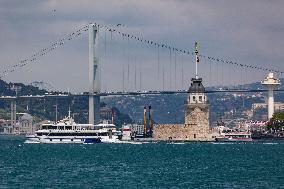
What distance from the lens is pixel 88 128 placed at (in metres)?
174

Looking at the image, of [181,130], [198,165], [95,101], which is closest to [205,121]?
[181,130]

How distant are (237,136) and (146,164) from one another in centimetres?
9565

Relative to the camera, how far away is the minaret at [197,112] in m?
185

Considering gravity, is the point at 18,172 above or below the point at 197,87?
below

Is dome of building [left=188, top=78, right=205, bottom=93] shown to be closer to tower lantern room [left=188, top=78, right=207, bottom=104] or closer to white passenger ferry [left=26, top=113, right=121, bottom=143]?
tower lantern room [left=188, top=78, right=207, bottom=104]

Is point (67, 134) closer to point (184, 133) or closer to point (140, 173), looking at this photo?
point (184, 133)

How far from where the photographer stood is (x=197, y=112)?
186 m

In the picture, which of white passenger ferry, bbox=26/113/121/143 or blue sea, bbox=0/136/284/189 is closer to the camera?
blue sea, bbox=0/136/284/189

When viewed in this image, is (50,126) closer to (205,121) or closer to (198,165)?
(205,121)

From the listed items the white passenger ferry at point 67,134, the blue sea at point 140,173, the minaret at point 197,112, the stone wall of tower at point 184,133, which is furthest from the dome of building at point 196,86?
the blue sea at point 140,173

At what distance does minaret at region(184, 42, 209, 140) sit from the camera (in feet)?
607

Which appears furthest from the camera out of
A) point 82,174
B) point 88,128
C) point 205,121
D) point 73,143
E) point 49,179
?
point 205,121

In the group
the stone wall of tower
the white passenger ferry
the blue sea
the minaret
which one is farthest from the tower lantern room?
the blue sea

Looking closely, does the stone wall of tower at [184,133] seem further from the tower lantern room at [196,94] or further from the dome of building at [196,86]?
A: the dome of building at [196,86]
